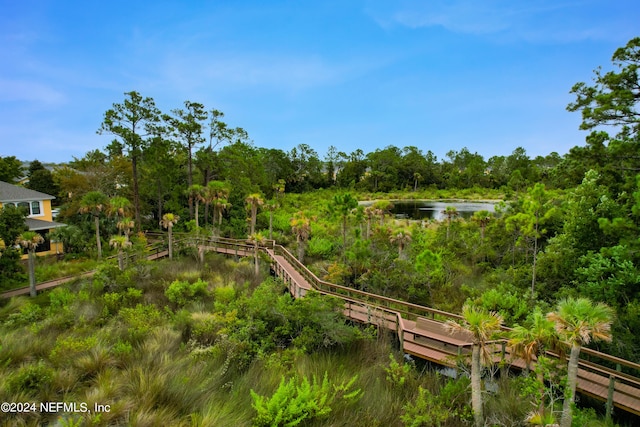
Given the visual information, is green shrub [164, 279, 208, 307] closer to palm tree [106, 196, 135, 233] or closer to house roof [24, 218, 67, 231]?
palm tree [106, 196, 135, 233]

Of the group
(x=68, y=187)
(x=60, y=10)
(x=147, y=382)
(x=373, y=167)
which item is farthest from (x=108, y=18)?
(x=373, y=167)

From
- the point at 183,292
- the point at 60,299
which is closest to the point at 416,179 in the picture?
the point at 183,292

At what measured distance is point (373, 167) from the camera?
84.0m

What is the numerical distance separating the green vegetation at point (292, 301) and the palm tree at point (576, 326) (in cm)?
3

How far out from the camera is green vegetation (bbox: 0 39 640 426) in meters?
5.65

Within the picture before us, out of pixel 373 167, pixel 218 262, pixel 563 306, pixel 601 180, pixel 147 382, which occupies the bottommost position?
pixel 218 262

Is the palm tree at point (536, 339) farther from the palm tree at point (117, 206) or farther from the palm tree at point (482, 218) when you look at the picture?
the palm tree at point (117, 206)

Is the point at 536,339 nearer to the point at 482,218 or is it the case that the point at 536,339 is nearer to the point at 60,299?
the point at 482,218

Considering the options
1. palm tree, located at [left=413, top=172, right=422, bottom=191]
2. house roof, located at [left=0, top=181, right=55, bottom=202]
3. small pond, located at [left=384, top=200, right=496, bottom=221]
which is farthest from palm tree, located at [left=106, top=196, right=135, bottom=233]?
palm tree, located at [left=413, top=172, right=422, bottom=191]

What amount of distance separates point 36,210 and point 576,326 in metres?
31.5

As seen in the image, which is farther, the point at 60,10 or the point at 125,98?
the point at 125,98

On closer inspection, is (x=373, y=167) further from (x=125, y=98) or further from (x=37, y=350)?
(x=37, y=350)

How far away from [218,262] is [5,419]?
1681 cm

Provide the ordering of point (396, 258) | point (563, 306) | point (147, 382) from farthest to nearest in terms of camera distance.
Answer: point (396, 258), point (147, 382), point (563, 306)
